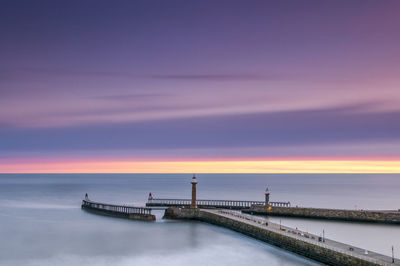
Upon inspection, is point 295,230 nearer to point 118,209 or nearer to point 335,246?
point 335,246

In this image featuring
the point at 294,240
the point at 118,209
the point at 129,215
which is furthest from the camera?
the point at 118,209

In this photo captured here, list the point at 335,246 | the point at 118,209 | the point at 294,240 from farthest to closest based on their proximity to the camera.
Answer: the point at 118,209, the point at 294,240, the point at 335,246

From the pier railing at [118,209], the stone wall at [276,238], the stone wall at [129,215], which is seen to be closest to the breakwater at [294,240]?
the stone wall at [276,238]

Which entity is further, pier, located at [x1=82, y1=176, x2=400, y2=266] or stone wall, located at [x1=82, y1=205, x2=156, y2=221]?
stone wall, located at [x1=82, y1=205, x2=156, y2=221]

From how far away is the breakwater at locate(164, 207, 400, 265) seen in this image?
83.8ft

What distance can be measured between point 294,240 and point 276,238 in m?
2.89

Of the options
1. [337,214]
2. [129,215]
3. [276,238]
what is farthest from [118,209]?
[276,238]

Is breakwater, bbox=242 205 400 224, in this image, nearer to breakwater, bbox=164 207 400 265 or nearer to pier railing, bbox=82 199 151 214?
breakwater, bbox=164 207 400 265

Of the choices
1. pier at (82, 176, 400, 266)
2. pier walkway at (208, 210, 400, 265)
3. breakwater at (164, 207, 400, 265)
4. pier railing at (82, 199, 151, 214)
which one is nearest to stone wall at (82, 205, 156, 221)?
pier at (82, 176, 400, 266)

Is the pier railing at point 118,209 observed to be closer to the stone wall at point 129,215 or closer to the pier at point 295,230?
the pier at point 295,230

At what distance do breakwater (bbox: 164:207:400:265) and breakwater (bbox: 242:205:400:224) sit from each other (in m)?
9.84

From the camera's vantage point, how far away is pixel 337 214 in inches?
1991

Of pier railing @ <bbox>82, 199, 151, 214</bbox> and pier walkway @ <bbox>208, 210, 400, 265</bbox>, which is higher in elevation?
pier railing @ <bbox>82, 199, 151, 214</bbox>

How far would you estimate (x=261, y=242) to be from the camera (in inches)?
1451
